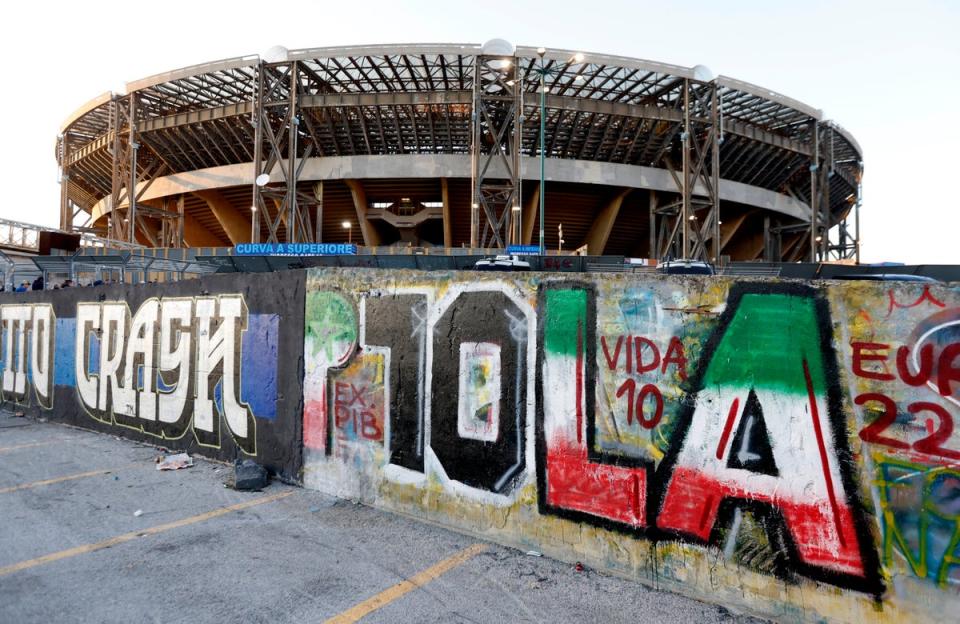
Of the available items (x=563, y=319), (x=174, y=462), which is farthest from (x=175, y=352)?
(x=563, y=319)

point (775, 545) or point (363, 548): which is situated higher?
point (775, 545)

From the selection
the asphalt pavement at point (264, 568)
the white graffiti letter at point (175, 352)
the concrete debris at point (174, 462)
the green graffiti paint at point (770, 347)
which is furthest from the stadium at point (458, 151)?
the green graffiti paint at point (770, 347)

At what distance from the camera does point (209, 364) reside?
6.40m

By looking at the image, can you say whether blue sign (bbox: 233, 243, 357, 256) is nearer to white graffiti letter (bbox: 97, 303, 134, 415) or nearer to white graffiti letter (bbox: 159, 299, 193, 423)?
white graffiti letter (bbox: 97, 303, 134, 415)

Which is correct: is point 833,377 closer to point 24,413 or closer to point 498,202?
point 24,413

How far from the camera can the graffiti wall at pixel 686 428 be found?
2.59 m

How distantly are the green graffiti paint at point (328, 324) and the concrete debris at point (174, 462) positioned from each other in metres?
2.52

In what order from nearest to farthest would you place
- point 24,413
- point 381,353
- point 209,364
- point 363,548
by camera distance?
point 363,548
point 381,353
point 209,364
point 24,413

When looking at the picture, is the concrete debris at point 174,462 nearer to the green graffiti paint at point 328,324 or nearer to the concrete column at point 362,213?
the green graffiti paint at point 328,324

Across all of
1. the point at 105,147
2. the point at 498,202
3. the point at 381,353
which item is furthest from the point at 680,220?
the point at 105,147

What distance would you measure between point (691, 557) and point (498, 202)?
1117 inches

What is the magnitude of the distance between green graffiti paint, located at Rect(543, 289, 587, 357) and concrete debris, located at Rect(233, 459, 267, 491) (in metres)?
3.73

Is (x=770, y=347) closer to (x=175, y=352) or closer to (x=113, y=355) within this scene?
(x=175, y=352)

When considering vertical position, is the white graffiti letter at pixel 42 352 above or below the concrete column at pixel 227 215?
below
